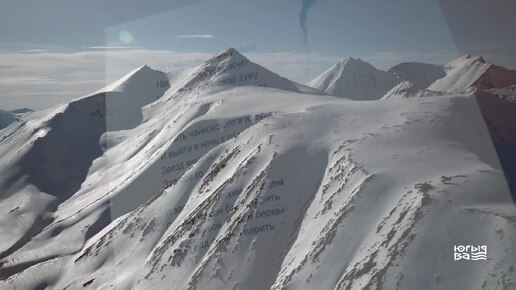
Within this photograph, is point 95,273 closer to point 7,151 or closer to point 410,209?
point 410,209

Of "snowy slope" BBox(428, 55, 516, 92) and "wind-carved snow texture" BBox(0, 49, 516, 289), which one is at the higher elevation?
"snowy slope" BBox(428, 55, 516, 92)

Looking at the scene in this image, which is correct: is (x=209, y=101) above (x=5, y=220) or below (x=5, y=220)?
above

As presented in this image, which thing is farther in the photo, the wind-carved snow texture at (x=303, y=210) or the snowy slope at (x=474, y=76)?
the snowy slope at (x=474, y=76)

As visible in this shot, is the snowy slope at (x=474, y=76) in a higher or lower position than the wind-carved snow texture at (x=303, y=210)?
higher

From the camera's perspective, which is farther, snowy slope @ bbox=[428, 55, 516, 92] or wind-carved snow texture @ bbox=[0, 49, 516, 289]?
snowy slope @ bbox=[428, 55, 516, 92]

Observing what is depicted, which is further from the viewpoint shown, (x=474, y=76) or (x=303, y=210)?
(x=474, y=76)

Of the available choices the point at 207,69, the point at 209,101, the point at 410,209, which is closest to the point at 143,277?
the point at 410,209

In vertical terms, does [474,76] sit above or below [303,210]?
above

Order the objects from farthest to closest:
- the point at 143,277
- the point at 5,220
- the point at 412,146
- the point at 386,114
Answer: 1. the point at 5,220
2. the point at 386,114
3. the point at 143,277
4. the point at 412,146
